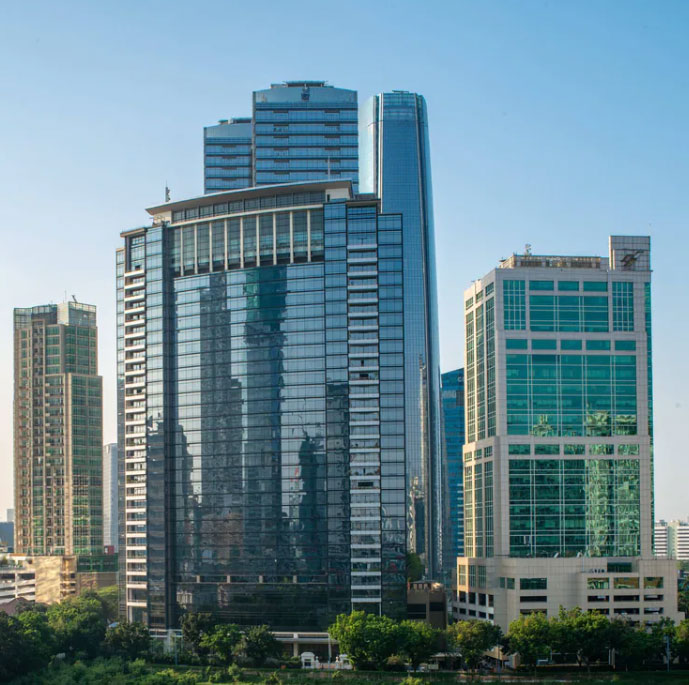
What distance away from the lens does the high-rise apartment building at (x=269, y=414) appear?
120625 mm

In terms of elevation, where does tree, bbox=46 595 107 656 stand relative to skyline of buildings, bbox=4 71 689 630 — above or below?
below

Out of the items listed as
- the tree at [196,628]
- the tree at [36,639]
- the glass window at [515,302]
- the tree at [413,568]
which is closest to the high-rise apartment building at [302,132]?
the glass window at [515,302]

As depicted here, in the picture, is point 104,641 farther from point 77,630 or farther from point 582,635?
point 582,635

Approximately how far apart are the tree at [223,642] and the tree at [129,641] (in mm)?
7128

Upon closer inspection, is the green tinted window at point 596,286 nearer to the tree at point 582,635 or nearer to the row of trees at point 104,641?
the tree at point 582,635

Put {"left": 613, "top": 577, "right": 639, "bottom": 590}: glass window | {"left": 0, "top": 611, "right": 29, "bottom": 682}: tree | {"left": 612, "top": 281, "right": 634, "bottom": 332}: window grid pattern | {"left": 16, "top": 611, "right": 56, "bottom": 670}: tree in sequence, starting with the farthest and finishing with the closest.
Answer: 1. {"left": 612, "top": 281, "right": 634, "bottom": 332}: window grid pattern
2. {"left": 613, "top": 577, "right": 639, "bottom": 590}: glass window
3. {"left": 16, "top": 611, "right": 56, "bottom": 670}: tree
4. {"left": 0, "top": 611, "right": 29, "bottom": 682}: tree

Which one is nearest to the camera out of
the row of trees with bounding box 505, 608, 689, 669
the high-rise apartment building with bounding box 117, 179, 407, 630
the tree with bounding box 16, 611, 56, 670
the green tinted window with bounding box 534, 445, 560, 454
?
the tree with bounding box 16, 611, 56, 670

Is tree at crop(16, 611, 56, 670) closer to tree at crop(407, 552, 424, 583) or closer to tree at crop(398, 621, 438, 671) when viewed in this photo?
tree at crop(398, 621, 438, 671)

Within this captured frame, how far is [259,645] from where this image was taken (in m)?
107

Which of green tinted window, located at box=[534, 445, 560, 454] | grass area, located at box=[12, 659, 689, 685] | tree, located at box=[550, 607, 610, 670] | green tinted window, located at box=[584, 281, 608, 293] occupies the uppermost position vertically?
green tinted window, located at box=[584, 281, 608, 293]

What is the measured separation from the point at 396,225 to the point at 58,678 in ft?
215

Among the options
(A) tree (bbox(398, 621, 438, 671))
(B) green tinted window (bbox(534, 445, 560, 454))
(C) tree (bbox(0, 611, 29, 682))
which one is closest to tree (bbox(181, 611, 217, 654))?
(C) tree (bbox(0, 611, 29, 682))

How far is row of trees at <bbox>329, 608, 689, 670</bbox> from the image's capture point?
102438 mm

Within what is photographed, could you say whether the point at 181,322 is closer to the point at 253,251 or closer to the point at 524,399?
the point at 253,251
